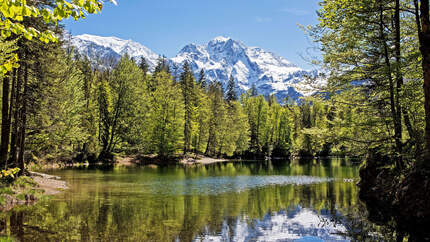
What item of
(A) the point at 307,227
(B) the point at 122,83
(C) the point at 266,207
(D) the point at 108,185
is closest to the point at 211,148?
(B) the point at 122,83

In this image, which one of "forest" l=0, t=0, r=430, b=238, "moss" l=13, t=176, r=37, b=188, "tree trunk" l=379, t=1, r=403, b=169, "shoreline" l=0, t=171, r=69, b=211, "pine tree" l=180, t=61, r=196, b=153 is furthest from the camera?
"pine tree" l=180, t=61, r=196, b=153

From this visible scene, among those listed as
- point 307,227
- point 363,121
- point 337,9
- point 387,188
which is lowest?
point 307,227

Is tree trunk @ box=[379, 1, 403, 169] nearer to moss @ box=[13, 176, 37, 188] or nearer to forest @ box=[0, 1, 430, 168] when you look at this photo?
forest @ box=[0, 1, 430, 168]

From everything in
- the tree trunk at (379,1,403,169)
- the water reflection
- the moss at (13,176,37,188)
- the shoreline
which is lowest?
the water reflection

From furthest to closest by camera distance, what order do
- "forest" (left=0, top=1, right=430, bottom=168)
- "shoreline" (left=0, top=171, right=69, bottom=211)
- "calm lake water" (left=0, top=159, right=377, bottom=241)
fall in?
1. "shoreline" (left=0, top=171, right=69, bottom=211)
2. "forest" (left=0, top=1, right=430, bottom=168)
3. "calm lake water" (left=0, top=159, right=377, bottom=241)

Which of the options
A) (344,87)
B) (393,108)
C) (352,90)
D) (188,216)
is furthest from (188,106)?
(393,108)

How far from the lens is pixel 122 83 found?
174 ft

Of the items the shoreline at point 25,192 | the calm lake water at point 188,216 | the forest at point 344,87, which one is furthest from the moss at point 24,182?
the calm lake water at point 188,216

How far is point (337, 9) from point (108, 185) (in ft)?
63.7

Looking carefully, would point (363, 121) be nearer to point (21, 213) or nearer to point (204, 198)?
point (204, 198)

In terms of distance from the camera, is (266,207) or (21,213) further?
(266,207)

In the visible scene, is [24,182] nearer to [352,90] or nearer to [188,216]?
[188,216]

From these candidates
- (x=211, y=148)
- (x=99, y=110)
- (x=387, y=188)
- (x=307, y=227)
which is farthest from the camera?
(x=211, y=148)

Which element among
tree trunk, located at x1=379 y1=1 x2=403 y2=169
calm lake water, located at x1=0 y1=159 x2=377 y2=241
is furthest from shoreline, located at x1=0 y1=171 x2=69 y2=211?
tree trunk, located at x1=379 y1=1 x2=403 y2=169
